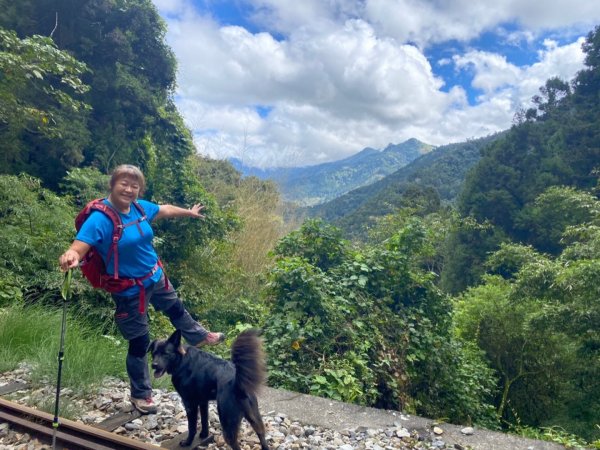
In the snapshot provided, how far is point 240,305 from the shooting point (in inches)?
385

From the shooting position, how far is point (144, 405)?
3.20 meters

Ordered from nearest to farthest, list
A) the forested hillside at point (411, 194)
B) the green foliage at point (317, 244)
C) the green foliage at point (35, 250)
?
the green foliage at point (35, 250)
the green foliage at point (317, 244)
the forested hillside at point (411, 194)

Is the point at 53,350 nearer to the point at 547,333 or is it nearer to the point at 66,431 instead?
the point at 66,431

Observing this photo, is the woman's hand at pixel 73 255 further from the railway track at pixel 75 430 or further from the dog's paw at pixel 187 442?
the dog's paw at pixel 187 442

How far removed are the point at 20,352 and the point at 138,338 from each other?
198 centimetres

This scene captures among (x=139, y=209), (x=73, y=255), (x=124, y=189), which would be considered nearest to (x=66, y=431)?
(x=73, y=255)

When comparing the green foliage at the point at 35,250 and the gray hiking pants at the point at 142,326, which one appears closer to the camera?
the gray hiking pants at the point at 142,326

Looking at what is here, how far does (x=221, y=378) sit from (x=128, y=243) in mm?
1052

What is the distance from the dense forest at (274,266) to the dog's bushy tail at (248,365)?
73.9 inches

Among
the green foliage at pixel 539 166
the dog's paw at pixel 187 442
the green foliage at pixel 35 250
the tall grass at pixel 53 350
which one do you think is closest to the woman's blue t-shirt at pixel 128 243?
the dog's paw at pixel 187 442

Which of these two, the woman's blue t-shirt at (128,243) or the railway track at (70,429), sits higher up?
the woman's blue t-shirt at (128,243)

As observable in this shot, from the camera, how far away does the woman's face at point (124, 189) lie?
112 inches

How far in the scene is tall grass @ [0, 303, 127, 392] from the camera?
146 inches

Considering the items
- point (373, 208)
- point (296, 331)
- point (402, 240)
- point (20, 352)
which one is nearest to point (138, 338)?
point (20, 352)
